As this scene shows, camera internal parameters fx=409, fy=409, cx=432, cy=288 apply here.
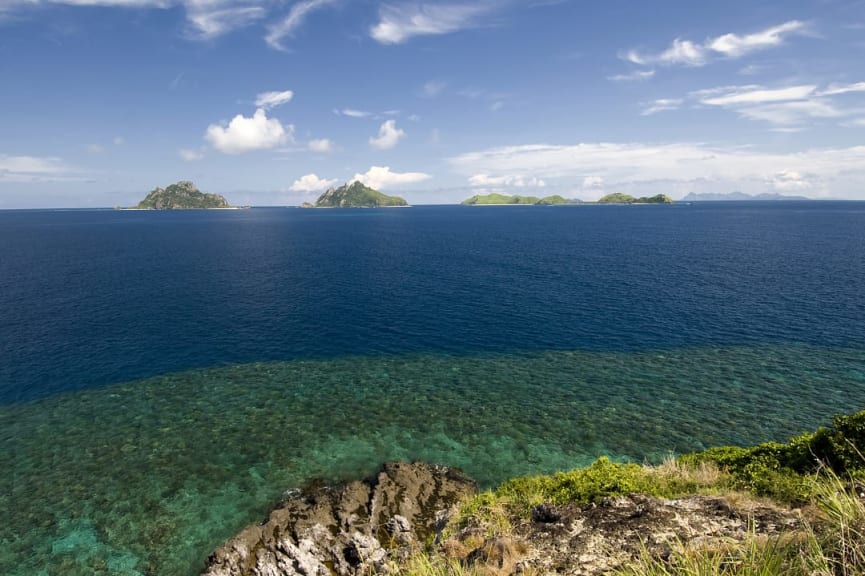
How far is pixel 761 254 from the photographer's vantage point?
139 m

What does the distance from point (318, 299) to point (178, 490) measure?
197ft

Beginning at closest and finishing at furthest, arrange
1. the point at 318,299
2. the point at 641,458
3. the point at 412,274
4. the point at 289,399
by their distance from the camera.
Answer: the point at 641,458 < the point at 289,399 < the point at 318,299 < the point at 412,274

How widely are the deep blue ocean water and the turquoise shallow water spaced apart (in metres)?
0.24

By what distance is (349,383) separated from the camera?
56281mm

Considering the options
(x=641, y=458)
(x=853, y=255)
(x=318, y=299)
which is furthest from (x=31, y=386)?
(x=853, y=255)

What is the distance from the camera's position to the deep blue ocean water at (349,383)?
36.2 meters

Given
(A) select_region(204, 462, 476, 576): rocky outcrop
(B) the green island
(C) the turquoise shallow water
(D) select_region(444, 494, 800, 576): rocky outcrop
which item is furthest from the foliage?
(A) select_region(204, 462, 476, 576): rocky outcrop

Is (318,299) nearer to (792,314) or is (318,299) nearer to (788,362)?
(788,362)

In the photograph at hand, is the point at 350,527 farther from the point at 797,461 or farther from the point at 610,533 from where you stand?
the point at 797,461

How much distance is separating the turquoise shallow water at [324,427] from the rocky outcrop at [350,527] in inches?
111

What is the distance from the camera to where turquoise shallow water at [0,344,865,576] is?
33125mm

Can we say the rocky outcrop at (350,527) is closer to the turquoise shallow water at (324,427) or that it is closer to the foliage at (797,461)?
the turquoise shallow water at (324,427)

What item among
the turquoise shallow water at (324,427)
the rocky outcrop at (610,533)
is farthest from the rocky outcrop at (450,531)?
the turquoise shallow water at (324,427)

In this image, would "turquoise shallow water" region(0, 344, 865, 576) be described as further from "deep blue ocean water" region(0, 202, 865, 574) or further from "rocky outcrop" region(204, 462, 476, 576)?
"rocky outcrop" region(204, 462, 476, 576)
